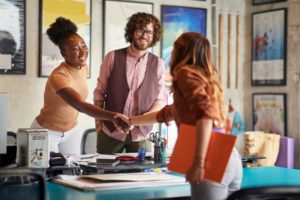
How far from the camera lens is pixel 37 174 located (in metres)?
1.92

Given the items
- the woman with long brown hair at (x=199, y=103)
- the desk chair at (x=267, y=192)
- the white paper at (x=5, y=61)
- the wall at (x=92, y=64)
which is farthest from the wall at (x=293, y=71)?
the desk chair at (x=267, y=192)

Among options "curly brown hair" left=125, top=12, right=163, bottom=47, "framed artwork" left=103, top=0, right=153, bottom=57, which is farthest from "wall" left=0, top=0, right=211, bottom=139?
"curly brown hair" left=125, top=12, right=163, bottom=47

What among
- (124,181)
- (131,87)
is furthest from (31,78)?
(124,181)

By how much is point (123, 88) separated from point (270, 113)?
231 centimetres

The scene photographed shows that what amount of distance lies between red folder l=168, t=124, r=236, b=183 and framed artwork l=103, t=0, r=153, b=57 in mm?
3175

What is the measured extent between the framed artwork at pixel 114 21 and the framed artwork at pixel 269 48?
1.35 metres

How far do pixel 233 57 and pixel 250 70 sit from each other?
0.74 ft

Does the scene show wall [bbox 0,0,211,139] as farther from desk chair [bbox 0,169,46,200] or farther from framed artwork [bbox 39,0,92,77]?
desk chair [bbox 0,169,46,200]

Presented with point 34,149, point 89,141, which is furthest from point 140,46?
point 34,149

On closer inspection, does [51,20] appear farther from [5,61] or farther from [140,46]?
[140,46]

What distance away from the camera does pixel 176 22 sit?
213 inches

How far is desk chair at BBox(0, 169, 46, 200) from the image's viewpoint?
189cm

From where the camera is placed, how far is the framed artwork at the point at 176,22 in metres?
5.36

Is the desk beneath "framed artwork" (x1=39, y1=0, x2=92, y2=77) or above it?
beneath
